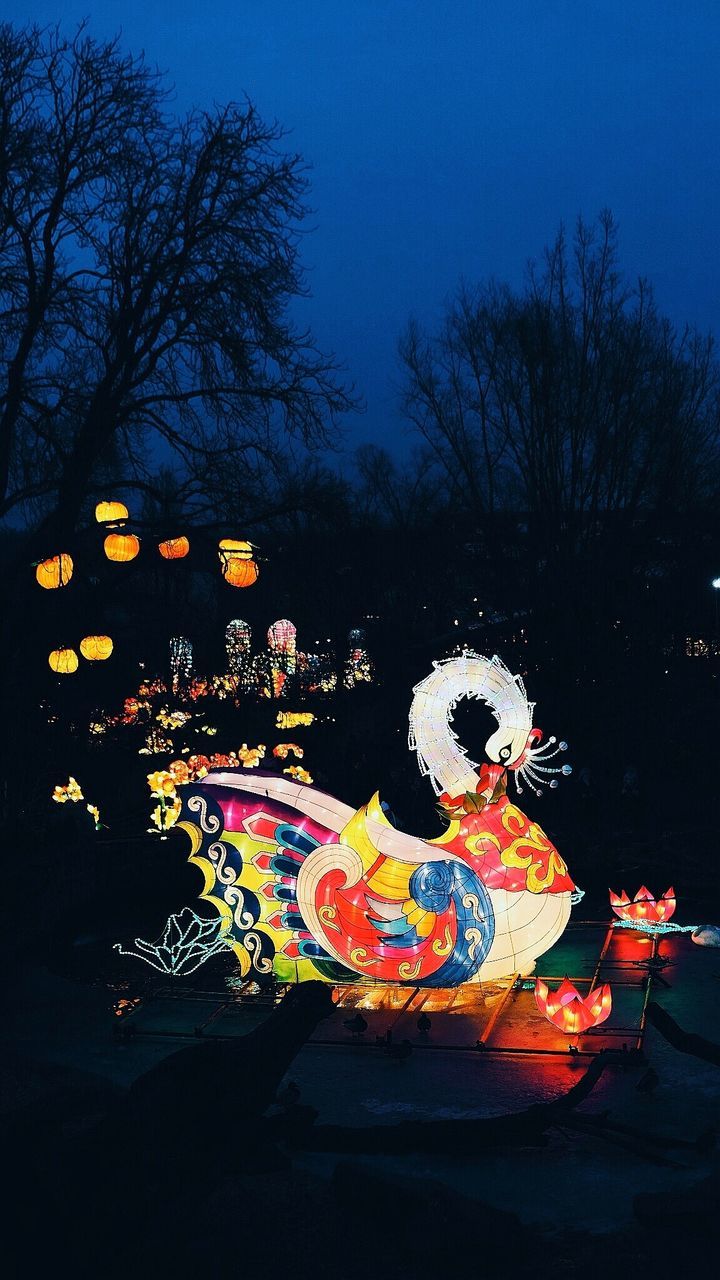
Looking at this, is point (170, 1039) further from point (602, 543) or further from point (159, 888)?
point (602, 543)

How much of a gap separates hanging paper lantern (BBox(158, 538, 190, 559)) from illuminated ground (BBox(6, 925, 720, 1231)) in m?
3.83

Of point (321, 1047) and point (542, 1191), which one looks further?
point (321, 1047)

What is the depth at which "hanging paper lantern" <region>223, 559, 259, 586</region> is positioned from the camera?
10.3m

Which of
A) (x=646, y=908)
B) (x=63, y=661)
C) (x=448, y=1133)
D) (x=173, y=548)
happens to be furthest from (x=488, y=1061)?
(x=63, y=661)

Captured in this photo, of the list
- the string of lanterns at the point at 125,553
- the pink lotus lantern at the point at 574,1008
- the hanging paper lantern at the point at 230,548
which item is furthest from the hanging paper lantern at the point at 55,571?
the pink lotus lantern at the point at 574,1008

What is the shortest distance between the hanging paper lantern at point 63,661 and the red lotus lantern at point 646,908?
6751 millimetres

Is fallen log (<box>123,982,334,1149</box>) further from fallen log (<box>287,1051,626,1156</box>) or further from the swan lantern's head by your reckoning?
the swan lantern's head

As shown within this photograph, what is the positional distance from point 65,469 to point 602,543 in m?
8.74

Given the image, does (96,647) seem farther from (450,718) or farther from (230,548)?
(450,718)

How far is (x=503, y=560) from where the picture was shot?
17688mm

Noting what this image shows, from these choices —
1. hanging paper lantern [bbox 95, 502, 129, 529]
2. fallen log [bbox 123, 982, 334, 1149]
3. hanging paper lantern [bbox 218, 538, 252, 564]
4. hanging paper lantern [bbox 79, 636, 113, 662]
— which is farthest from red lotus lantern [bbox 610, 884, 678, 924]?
fallen log [bbox 123, 982, 334, 1149]

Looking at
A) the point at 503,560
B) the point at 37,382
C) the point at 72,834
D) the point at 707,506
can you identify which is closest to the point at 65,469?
the point at 37,382

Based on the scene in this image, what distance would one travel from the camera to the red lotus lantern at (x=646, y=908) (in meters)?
11.3

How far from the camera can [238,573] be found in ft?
34.1
